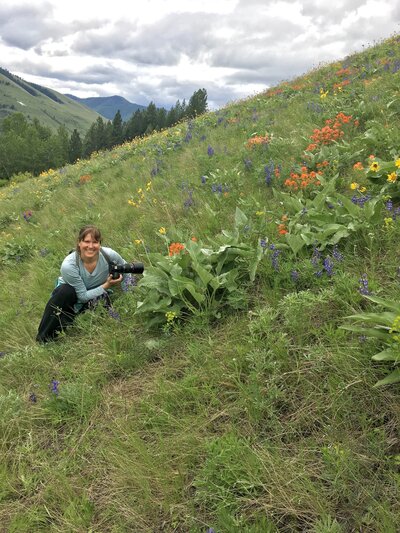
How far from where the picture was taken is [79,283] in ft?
14.0

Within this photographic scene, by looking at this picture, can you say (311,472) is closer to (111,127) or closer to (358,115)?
(358,115)

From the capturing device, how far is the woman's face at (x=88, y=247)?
14.4ft

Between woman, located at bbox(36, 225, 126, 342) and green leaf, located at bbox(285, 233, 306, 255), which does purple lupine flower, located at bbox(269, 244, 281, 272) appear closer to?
green leaf, located at bbox(285, 233, 306, 255)

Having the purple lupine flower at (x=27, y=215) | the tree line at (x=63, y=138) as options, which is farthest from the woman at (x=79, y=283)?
the tree line at (x=63, y=138)

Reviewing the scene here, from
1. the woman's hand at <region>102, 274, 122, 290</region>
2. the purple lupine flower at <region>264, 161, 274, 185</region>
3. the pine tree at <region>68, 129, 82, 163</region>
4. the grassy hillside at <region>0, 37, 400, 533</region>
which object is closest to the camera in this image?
the grassy hillside at <region>0, 37, 400, 533</region>

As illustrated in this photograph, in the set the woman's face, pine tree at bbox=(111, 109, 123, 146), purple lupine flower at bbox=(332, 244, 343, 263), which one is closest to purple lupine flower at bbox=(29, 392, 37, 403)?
the woman's face

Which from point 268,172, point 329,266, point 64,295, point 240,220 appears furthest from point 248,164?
point 64,295

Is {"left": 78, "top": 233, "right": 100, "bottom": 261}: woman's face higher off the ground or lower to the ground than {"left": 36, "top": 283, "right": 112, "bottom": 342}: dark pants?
higher

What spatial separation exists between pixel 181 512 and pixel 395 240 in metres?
2.65

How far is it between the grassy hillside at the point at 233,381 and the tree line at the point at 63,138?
62.2m

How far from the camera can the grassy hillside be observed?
2.02 meters

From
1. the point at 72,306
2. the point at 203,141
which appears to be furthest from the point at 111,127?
the point at 72,306

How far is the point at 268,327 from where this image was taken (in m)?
2.84

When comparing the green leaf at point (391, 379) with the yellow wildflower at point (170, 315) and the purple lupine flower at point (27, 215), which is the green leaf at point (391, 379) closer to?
the yellow wildflower at point (170, 315)
